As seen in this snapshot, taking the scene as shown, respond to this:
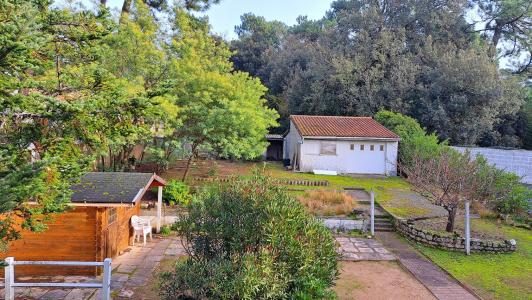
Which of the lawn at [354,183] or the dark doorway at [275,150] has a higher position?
the dark doorway at [275,150]

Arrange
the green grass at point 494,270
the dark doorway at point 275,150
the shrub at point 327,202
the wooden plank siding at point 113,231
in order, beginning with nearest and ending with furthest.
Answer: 1. the green grass at point 494,270
2. the wooden plank siding at point 113,231
3. the shrub at point 327,202
4. the dark doorway at point 275,150

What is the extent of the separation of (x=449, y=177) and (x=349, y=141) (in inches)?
500

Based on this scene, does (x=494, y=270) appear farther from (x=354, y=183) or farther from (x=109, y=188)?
(x=354, y=183)

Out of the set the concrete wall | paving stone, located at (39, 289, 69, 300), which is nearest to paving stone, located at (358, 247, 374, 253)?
paving stone, located at (39, 289, 69, 300)

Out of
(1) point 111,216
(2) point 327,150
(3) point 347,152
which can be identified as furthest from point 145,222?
(3) point 347,152

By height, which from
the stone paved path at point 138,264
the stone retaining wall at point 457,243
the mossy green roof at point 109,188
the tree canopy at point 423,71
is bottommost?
the stone paved path at point 138,264

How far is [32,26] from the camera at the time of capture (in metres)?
4.51

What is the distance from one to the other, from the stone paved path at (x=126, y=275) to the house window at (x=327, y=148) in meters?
14.5

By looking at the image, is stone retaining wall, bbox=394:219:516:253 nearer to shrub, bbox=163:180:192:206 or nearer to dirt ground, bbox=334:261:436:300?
dirt ground, bbox=334:261:436:300

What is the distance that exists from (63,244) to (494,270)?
12.4 m

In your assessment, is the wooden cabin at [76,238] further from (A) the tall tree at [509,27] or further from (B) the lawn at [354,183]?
(A) the tall tree at [509,27]

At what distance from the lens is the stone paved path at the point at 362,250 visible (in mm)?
12617

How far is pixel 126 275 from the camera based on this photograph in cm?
1045

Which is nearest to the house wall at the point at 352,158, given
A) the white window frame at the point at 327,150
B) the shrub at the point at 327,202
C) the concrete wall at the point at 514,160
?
the white window frame at the point at 327,150
